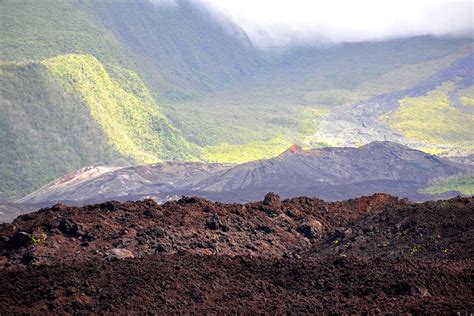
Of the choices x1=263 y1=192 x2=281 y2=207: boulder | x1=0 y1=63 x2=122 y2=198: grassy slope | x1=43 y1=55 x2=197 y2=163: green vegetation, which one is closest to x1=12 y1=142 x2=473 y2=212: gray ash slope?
x1=0 y1=63 x2=122 y2=198: grassy slope

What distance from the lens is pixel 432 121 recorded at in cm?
14362

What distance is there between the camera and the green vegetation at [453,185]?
102438 millimetres

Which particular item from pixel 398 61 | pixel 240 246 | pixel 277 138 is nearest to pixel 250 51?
pixel 398 61

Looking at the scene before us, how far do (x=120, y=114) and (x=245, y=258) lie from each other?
10602 cm

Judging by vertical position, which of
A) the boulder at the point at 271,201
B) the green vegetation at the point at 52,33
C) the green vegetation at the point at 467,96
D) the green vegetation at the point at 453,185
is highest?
the green vegetation at the point at 52,33

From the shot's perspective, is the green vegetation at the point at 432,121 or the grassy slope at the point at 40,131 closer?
the grassy slope at the point at 40,131

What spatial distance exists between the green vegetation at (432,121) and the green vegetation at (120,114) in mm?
31163

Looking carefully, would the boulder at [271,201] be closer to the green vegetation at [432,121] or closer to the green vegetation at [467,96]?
the green vegetation at [432,121]

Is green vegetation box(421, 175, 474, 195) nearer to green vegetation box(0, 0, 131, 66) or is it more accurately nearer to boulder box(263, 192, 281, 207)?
green vegetation box(0, 0, 131, 66)

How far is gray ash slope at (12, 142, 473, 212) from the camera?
341 ft

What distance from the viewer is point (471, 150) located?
130250 millimetres

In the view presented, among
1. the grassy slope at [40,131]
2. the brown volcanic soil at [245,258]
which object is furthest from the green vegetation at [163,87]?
the brown volcanic soil at [245,258]

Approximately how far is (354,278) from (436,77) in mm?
146191

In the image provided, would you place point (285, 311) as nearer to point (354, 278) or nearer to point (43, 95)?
point (354, 278)
